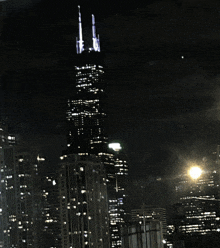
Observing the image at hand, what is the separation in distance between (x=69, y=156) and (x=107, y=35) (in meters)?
1.42

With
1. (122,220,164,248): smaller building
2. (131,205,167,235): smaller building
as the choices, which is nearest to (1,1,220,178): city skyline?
(131,205,167,235): smaller building

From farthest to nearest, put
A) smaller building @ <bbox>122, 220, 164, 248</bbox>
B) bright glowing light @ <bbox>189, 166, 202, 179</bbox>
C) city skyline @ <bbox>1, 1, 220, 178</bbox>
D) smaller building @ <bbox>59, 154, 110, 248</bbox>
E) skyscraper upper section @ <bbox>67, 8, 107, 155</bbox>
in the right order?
smaller building @ <bbox>59, 154, 110, 248</bbox> < skyscraper upper section @ <bbox>67, 8, 107, 155</bbox> < bright glowing light @ <bbox>189, 166, 202, 179</bbox> < city skyline @ <bbox>1, 1, 220, 178</bbox> < smaller building @ <bbox>122, 220, 164, 248</bbox>

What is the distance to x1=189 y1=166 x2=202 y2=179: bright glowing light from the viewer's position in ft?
15.9

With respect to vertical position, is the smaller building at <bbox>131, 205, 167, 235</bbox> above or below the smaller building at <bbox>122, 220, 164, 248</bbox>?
above

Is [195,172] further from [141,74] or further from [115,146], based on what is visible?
[141,74]

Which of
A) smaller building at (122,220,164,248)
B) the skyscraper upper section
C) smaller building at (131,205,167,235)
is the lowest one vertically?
smaller building at (122,220,164,248)

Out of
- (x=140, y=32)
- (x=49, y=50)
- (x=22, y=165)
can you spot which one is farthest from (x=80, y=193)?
(x=140, y=32)

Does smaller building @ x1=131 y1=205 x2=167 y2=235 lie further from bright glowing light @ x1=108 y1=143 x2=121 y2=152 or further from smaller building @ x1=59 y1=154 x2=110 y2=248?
bright glowing light @ x1=108 y1=143 x2=121 y2=152

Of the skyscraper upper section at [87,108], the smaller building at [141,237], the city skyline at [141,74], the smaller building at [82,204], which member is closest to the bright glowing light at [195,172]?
the city skyline at [141,74]

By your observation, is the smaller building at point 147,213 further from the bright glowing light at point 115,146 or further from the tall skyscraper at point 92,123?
the bright glowing light at point 115,146

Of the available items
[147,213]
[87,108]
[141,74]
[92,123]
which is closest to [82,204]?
[147,213]

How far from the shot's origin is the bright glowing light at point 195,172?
484 cm

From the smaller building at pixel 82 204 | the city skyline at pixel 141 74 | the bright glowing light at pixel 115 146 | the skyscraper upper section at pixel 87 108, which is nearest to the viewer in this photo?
the city skyline at pixel 141 74

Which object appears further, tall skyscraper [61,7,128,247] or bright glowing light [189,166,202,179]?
tall skyscraper [61,7,128,247]
